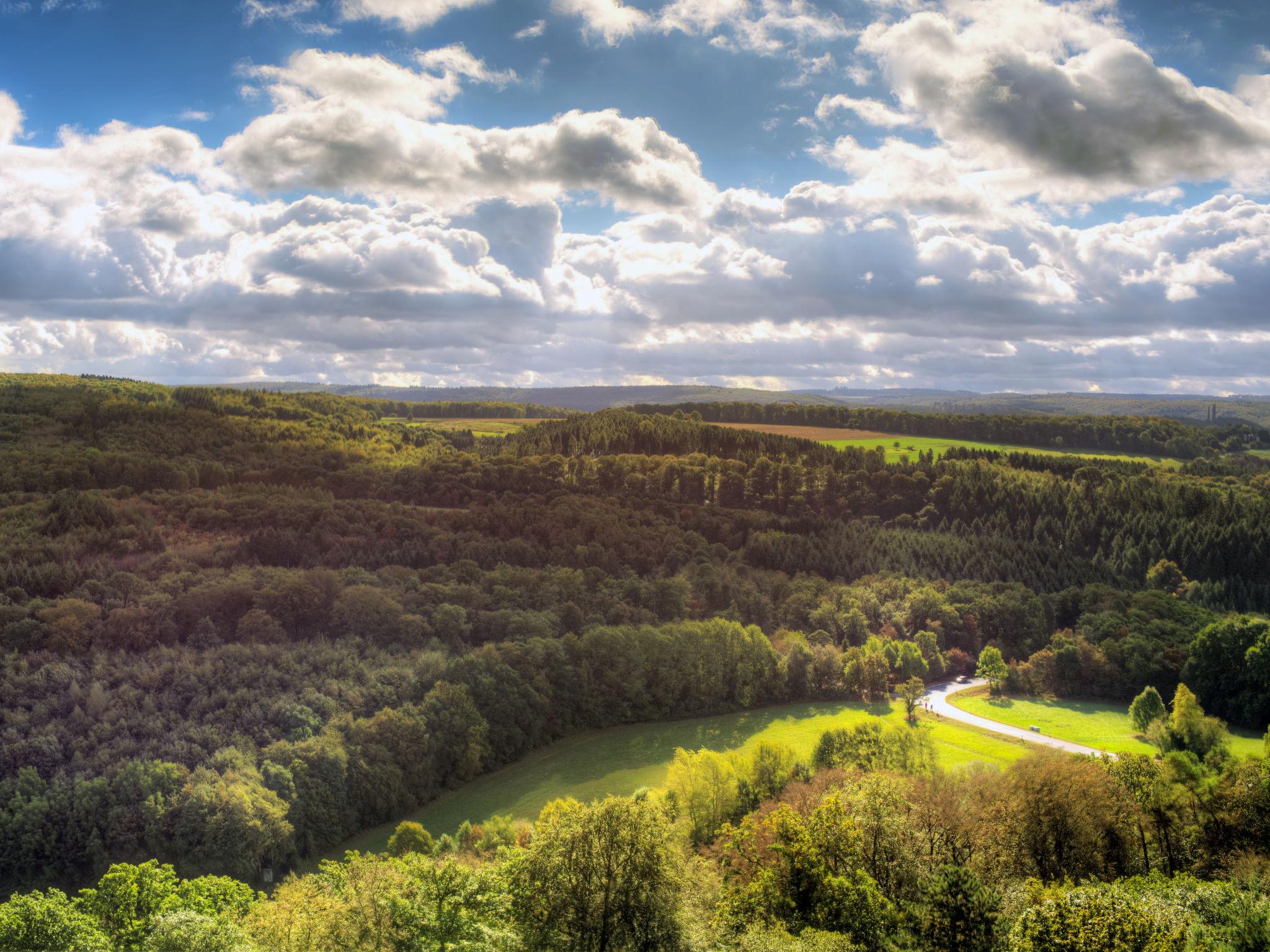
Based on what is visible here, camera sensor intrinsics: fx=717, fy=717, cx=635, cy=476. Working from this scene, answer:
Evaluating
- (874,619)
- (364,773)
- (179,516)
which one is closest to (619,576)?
(874,619)

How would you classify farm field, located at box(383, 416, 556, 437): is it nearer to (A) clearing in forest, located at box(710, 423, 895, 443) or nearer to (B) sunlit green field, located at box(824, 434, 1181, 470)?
(A) clearing in forest, located at box(710, 423, 895, 443)

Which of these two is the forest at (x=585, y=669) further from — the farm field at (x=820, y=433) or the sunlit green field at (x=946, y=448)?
the farm field at (x=820, y=433)

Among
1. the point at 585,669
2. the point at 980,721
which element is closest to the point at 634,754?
the point at 585,669

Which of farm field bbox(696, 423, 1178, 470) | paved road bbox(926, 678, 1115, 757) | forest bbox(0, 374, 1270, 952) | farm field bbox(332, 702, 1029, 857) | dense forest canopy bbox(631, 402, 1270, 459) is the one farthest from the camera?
dense forest canopy bbox(631, 402, 1270, 459)

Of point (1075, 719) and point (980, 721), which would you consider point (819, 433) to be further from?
point (980, 721)

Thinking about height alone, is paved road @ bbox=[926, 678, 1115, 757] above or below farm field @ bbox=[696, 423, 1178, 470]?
below

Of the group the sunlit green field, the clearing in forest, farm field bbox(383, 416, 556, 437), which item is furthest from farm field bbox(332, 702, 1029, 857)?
farm field bbox(383, 416, 556, 437)

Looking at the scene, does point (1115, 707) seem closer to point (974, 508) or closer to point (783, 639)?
point (783, 639)
